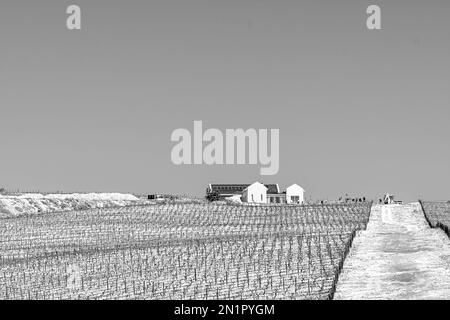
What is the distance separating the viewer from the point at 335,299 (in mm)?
31297

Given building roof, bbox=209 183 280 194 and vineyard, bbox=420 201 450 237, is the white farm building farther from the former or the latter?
vineyard, bbox=420 201 450 237

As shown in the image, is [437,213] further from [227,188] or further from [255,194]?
[227,188]

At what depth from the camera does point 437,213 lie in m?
89.0

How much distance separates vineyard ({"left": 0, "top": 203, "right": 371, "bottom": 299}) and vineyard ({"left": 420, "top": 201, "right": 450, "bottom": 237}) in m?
6.50

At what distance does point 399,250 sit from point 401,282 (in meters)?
12.8

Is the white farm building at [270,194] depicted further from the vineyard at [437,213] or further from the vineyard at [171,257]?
the vineyard at [171,257]

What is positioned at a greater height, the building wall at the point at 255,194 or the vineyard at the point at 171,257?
the vineyard at the point at 171,257

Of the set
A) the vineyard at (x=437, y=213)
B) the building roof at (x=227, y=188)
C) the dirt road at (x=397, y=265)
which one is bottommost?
the building roof at (x=227, y=188)

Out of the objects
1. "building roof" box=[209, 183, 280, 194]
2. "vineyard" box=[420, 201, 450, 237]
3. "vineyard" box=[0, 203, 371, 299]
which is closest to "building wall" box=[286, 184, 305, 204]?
"building roof" box=[209, 183, 280, 194]

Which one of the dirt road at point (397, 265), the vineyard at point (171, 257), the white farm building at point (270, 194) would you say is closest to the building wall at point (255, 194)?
the white farm building at point (270, 194)

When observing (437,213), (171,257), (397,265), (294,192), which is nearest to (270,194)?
(294,192)

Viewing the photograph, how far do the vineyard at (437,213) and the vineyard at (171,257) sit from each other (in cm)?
650

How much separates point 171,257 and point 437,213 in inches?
1908

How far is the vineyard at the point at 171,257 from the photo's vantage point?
35469mm
